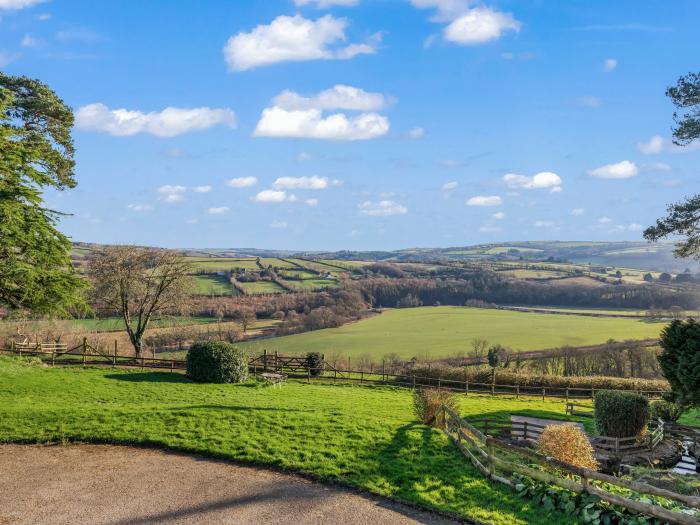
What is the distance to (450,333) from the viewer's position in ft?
251

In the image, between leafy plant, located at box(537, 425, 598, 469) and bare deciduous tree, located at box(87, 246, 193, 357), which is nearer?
leafy plant, located at box(537, 425, 598, 469)

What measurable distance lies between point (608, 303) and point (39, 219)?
101m

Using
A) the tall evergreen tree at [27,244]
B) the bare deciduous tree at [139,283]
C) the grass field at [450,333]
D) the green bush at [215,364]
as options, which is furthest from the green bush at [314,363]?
the tall evergreen tree at [27,244]

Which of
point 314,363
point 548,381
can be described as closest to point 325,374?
point 314,363

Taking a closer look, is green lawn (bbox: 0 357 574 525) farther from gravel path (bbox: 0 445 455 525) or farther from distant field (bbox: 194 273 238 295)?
distant field (bbox: 194 273 238 295)

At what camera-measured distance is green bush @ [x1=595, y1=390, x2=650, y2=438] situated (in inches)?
977

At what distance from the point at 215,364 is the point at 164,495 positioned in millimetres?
18764

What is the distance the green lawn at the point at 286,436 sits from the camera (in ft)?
42.9

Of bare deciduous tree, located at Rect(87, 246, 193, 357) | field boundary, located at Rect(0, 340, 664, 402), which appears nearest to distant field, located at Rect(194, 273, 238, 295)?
bare deciduous tree, located at Rect(87, 246, 193, 357)

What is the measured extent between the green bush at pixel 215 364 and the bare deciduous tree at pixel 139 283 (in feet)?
43.6

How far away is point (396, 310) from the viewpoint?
98500 millimetres

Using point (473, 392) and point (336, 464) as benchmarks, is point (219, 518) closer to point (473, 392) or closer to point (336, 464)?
point (336, 464)

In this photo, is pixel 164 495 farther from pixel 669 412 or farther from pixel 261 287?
pixel 261 287

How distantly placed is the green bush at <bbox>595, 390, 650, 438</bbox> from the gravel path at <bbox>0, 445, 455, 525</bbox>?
16.5 metres
